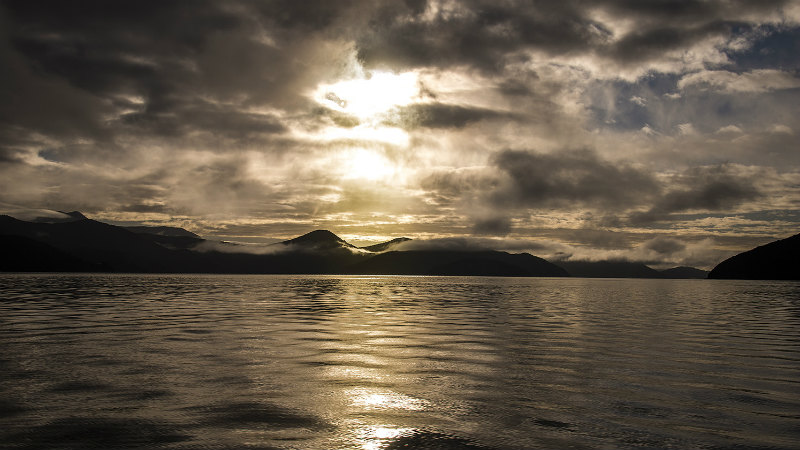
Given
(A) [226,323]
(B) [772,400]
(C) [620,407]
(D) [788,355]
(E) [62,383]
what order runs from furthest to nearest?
(A) [226,323]
(D) [788,355]
(E) [62,383]
(B) [772,400]
(C) [620,407]

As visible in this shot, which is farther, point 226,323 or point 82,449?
point 226,323

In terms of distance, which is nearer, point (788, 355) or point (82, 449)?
point (82, 449)

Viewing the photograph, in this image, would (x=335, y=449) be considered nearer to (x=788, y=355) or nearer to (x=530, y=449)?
(x=530, y=449)

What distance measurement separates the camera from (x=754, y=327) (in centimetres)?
3603

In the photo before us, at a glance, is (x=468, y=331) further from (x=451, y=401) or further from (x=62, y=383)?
(x=62, y=383)

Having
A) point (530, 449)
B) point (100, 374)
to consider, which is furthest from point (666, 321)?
point (100, 374)

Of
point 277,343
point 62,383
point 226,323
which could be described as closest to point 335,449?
point 62,383

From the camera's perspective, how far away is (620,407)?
13055 millimetres

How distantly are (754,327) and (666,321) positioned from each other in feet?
19.1

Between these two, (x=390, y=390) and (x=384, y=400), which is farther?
(x=390, y=390)

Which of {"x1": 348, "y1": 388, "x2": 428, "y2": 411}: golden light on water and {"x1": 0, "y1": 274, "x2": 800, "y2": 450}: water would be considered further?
{"x1": 348, "y1": 388, "x2": 428, "y2": 411}: golden light on water

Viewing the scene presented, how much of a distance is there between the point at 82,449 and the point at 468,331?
24.5m

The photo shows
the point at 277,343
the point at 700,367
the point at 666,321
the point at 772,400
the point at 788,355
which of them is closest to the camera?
the point at 772,400

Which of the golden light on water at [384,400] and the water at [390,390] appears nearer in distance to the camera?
the water at [390,390]
